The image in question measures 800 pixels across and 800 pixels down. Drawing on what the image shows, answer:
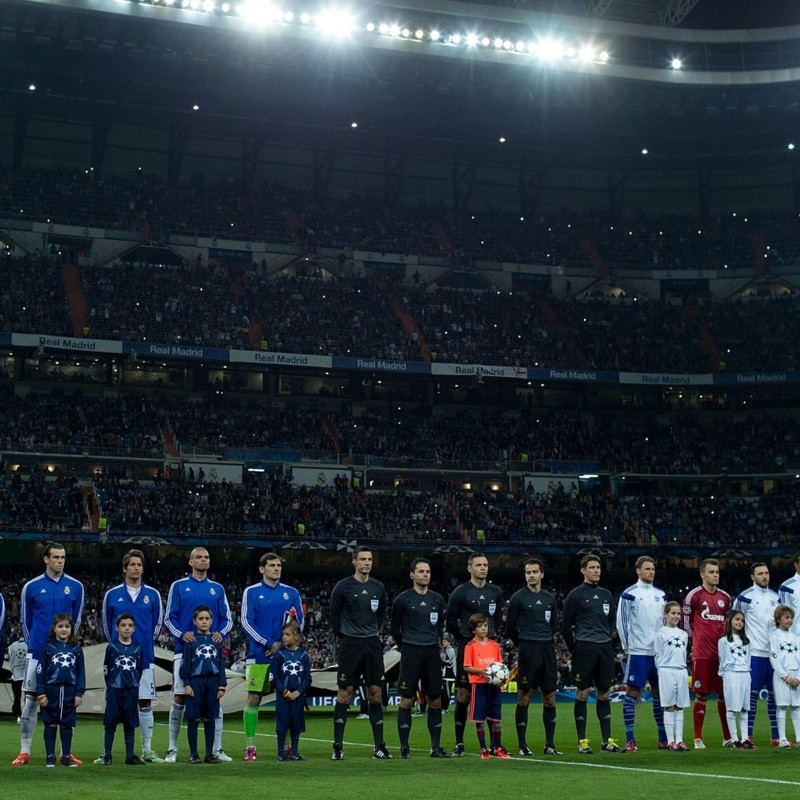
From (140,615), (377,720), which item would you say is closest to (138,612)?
(140,615)

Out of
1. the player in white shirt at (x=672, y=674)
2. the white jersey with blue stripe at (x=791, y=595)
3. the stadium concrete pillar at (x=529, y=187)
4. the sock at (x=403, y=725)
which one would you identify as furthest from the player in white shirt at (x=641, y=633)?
the stadium concrete pillar at (x=529, y=187)

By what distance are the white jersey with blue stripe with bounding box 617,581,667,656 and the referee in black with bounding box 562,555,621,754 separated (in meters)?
0.46

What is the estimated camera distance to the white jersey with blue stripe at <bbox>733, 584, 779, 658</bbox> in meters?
15.9

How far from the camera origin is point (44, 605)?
14.1 meters

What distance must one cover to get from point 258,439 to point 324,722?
29.8 metres

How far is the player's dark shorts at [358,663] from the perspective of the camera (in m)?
13.8

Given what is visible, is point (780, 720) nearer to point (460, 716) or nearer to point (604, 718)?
point (604, 718)

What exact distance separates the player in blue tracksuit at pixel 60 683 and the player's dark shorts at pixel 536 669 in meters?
5.27

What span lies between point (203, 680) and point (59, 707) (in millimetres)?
1638

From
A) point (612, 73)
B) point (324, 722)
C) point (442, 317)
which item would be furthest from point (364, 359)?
point (324, 722)

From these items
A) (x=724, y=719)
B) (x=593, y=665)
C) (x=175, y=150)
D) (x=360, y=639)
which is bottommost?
(x=724, y=719)

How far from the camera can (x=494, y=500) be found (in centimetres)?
5344

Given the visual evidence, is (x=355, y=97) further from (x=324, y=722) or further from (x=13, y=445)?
(x=324, y=722)

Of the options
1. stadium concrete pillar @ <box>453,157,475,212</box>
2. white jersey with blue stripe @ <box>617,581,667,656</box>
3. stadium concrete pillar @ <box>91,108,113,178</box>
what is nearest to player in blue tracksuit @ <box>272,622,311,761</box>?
white jersey with blue stripe @ <box>617,581,667,656</box>
